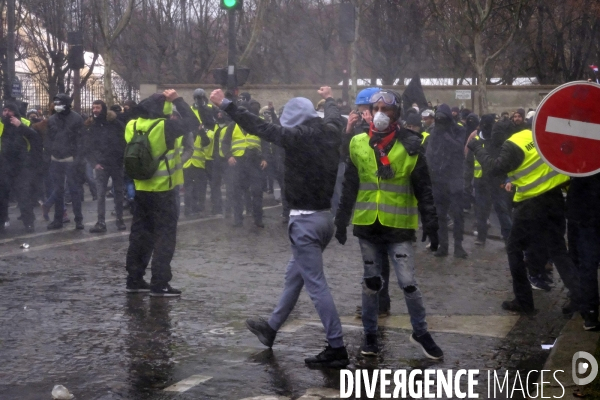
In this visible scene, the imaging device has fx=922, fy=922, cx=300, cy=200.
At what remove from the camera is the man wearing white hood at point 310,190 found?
20.4 feet

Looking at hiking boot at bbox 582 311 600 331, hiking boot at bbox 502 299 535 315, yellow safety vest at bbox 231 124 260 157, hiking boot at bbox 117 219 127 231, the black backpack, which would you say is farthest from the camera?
yellow safety vest at bbox 231 124 260 157

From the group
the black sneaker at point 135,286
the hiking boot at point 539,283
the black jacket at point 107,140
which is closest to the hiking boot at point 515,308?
the hiking boot at point 539,283

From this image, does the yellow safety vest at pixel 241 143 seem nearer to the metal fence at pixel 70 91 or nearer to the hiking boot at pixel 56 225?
the hiking boot at pixel 56 225

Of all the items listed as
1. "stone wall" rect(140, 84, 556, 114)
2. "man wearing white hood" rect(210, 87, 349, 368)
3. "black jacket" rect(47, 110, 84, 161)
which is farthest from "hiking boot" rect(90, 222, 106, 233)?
"stone wall" rect(140, 84, 556, 114)

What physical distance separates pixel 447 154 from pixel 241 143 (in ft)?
12.8

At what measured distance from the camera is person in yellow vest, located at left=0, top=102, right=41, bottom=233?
13469 mm

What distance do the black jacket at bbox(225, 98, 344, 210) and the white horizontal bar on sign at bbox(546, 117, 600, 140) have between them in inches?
60.8

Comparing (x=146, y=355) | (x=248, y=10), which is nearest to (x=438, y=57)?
(x=248, y=10)

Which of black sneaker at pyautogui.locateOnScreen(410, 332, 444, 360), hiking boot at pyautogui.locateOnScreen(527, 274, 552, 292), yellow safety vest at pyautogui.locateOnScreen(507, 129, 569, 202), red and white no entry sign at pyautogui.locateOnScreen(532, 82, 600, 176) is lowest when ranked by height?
hiking boot at pyautogui.locateOnScreen(527, 274, 552, 292)

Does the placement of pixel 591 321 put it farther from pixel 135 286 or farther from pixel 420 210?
pixel 135 286

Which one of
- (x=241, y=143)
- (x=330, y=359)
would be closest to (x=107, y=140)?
(x=241, y=143)

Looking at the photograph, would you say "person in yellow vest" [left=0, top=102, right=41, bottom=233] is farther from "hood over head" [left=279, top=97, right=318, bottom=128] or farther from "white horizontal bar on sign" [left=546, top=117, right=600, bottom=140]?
"white horizontal bar on sign" [left=546, top=117, right=600, bottom=140]

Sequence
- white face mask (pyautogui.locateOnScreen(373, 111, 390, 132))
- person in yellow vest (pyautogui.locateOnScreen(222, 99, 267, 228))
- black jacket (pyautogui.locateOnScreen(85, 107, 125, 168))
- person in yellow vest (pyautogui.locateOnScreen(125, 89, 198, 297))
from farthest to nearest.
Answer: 1. person in yellow vest (pyautogui.locateOnScreen(222, 99, 267, 228))
2. black jacket (pyautogui.locateOnScreen(85, 107, 125, 168))
3. person in yellow vest (pyautogui.locateOnScreen(125, 89, 198, 297))
4. white face mask (pyautogui.locateOnScreen(373, 111, 390, 132))

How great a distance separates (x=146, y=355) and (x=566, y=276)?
3.83m
